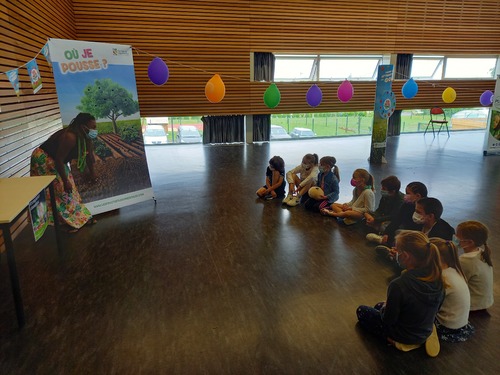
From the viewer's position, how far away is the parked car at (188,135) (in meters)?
11.5

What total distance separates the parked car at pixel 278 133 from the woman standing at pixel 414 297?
389 inches

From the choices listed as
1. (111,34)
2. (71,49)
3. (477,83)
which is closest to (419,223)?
(71,49)

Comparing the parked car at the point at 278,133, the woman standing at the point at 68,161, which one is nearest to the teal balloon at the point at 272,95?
the parked car at the point at 278,133

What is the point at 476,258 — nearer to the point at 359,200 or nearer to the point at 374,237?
the point at 374,237

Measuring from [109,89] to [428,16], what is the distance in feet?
36.4

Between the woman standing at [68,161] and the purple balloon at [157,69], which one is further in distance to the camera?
the purple balloon at [157,69]

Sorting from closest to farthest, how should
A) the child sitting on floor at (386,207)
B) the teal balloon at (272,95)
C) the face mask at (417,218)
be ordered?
the face mask at (417,218) → the child sitting on floor at (386,207) → the teal balloon at (272,95)

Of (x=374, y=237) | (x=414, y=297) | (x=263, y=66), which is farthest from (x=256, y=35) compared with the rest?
(x=414, y=297)

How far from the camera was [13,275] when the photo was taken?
264 centimetres

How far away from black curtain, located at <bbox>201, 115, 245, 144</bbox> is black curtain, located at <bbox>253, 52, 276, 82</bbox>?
53.3 inches

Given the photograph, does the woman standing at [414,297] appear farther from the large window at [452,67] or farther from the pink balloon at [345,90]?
the large window at [452,67]

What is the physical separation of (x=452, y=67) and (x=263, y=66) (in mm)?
7125

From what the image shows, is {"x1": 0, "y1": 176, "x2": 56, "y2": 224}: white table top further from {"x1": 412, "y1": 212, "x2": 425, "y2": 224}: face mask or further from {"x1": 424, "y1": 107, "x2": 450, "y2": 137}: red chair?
{"x1": 424, "y1": 107, "x2": 450, "y2": 137}: red chair

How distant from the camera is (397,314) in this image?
2385 mm
